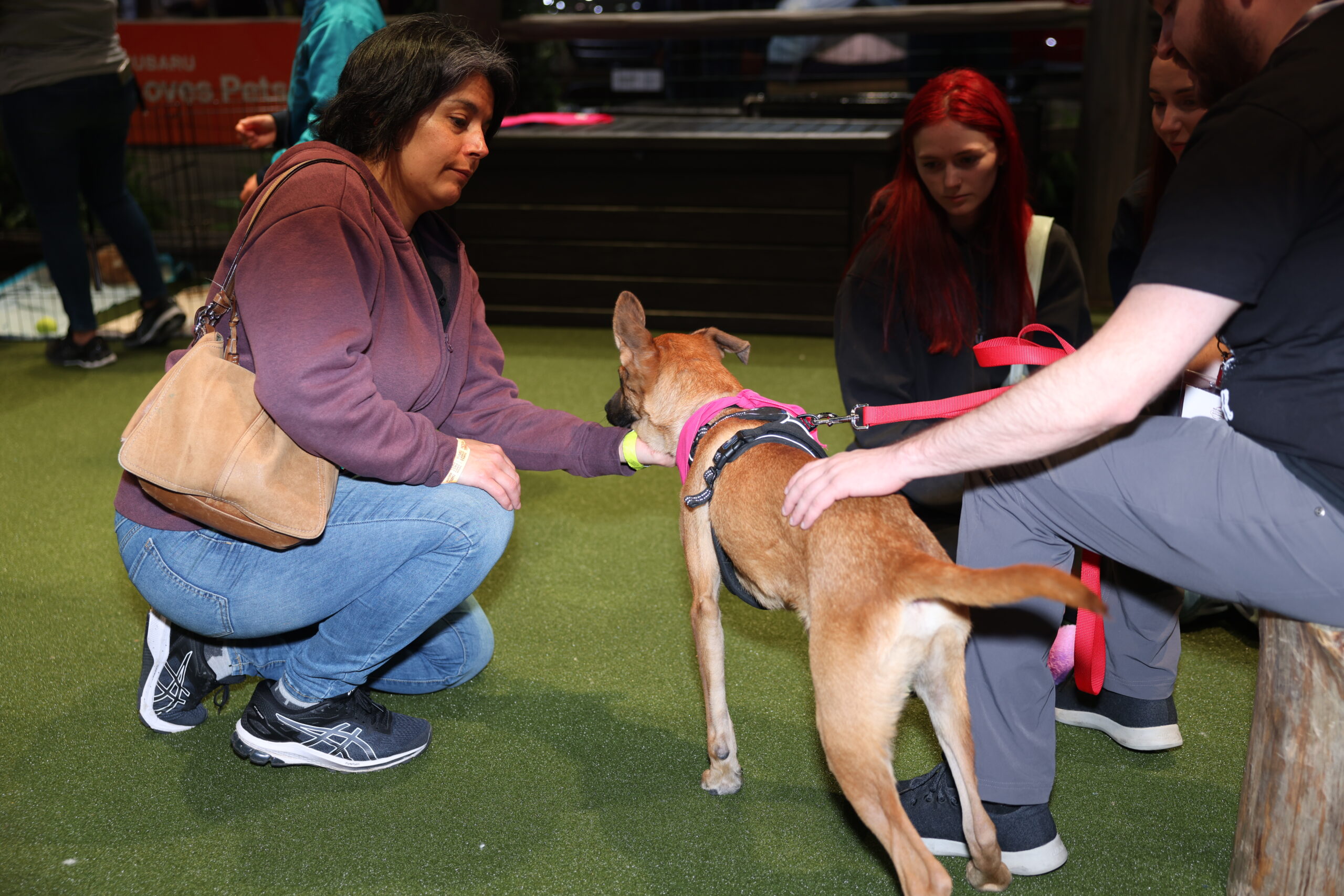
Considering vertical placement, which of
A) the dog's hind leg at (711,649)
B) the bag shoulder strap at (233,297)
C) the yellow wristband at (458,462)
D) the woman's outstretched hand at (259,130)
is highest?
the woman's outstretched hand at (259,130)

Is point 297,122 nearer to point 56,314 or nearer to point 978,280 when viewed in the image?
point 978,280

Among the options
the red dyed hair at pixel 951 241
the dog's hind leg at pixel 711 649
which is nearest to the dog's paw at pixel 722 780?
the dog's hind leg at pixel 711 649

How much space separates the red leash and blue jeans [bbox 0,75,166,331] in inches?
199

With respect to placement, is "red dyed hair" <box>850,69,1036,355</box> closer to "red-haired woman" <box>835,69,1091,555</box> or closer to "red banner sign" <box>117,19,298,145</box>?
"red-haired woman" <box>835,69,1091,555</box>

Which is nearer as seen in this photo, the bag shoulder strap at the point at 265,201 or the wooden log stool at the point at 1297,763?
the wooden log stool at the point at 1297,763

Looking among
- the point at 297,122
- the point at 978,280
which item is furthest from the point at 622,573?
the point at 297,122

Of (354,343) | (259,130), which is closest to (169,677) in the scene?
(354,343)

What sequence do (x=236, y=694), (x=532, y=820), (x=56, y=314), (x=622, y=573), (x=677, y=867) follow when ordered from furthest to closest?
1. (x=56, y=314)
2. (x=622, y=573)
3. (x=236, y=694)
4. (x=532, y=820)
5. (x=677, y=867)

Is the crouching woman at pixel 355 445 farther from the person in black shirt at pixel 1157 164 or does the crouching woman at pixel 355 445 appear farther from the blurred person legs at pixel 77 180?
the blurred person legs at pixel 77 180

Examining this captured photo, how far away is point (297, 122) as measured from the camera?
13.2ft

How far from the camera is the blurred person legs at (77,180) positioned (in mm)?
5379

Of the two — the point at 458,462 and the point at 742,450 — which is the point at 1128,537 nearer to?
the point at 742,450

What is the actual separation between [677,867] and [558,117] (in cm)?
621

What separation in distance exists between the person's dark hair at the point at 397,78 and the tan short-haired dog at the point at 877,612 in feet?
3.63
